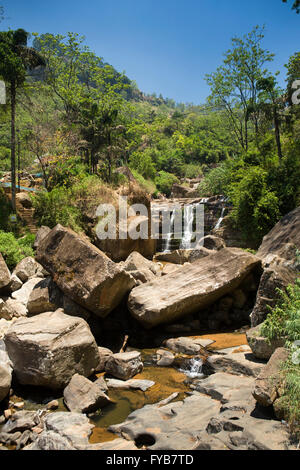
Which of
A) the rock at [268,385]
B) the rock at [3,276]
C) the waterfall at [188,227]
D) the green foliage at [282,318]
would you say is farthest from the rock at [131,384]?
the waterfall at [188,227]

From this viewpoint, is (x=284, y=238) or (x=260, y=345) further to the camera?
(x=284, y=238)

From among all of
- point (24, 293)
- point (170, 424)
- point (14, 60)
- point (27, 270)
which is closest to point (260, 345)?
point (170, 424)

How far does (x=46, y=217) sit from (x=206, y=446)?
13.9m

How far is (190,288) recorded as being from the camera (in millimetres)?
8992

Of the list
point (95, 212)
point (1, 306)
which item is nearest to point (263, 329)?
point (1, 306)

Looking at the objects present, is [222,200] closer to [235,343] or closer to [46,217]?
[46,217]

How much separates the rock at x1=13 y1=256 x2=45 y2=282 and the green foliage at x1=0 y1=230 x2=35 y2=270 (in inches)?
28.7

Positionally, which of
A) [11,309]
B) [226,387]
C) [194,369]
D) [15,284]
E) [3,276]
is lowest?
[194,369]

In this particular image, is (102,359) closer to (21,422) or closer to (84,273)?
(84,273)

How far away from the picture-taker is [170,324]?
9.12m

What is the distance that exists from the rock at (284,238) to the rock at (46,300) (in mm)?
6084

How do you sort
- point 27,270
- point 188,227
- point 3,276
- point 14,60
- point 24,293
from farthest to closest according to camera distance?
1. point 188,227
2. point 14,60
3. point 27,270
4. point 24,293
5. point 3,276

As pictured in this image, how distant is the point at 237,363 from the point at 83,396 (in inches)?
114

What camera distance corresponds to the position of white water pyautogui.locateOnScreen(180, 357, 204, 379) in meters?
6.71
